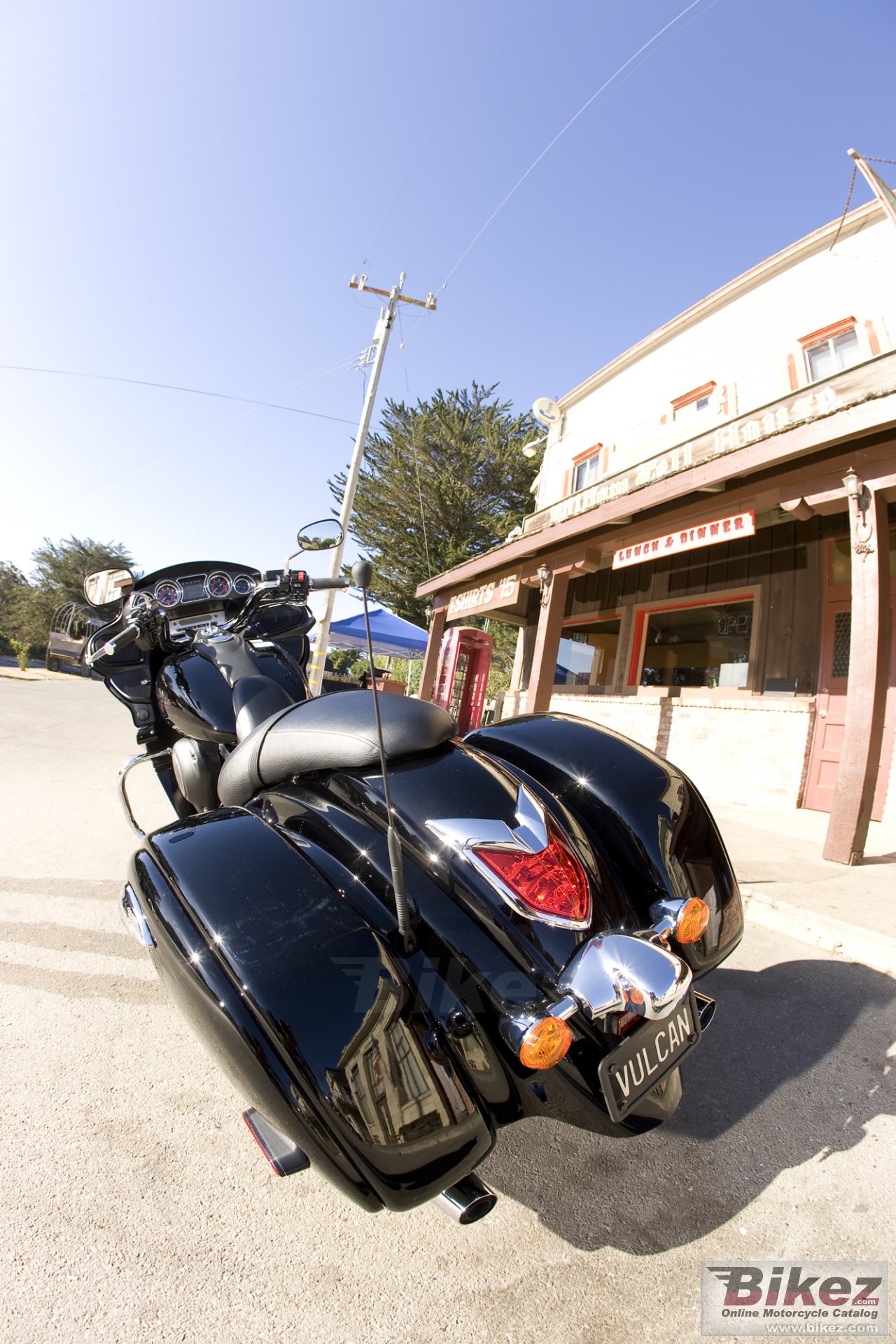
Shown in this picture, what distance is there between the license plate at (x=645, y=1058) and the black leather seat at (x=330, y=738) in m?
0.60

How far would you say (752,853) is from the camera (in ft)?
12.2

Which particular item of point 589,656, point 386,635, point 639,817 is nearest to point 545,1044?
point 639,817

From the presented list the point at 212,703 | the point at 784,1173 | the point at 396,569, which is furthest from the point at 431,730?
the point at 396,569

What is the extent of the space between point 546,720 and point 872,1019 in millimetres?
1489

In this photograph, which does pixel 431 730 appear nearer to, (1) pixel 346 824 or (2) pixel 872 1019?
(1) pixel 346 824

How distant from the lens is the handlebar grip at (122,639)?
2070 mm

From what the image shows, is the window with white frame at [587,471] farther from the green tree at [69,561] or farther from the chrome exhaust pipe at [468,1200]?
the green tree at [69,561]

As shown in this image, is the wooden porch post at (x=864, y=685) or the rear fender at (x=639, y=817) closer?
the rear fender at (x=639, y=817)

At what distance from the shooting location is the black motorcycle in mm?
831

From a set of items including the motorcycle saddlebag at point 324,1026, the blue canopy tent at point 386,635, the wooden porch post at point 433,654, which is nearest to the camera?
the motorcycle saddlebag at point 324,1026

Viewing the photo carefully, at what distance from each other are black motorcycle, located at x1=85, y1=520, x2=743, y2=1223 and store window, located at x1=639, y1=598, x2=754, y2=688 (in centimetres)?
586

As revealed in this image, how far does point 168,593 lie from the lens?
2381 millimetres

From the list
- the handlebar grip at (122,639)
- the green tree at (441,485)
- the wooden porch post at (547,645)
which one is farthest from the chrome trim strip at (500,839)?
the green tree at (441,485)

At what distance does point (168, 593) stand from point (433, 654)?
24.5 feet
